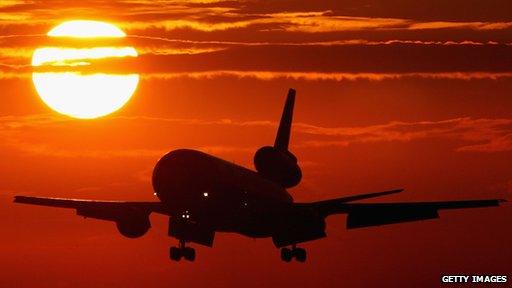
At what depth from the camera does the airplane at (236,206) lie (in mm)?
115750

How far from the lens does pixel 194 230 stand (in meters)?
120

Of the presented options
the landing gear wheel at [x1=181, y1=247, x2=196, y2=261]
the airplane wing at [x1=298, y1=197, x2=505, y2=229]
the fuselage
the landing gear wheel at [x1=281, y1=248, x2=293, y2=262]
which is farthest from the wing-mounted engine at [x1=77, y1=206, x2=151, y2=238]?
the airplane wing at [x1=298, y1=197, x2=505, y2=229]

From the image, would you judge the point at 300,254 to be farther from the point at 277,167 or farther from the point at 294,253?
the point at 277,167

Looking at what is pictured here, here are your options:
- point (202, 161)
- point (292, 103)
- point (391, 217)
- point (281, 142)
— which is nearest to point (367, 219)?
point (391, 217)

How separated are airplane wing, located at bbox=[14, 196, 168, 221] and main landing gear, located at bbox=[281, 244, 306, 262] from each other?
1429cm

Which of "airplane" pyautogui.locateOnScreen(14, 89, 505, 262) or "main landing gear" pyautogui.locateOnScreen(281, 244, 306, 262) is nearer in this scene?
"airplane" pyautogui.locateOnScreen(14, 89, 505, 262)

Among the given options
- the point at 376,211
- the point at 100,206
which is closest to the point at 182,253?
the point at 100,206

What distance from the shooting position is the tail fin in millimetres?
163250

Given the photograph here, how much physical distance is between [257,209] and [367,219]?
1156cm

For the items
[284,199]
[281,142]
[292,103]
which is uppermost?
[292,103]

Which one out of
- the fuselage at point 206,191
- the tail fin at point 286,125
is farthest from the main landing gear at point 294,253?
the tail fin at point 286,125

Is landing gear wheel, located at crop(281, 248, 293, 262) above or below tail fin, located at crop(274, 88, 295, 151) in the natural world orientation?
below

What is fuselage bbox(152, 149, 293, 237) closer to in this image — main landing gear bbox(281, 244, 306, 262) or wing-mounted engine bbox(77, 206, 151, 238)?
main landing gear bbox(281, 244, 306, 262)

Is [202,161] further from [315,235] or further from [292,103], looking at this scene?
[292,103]
